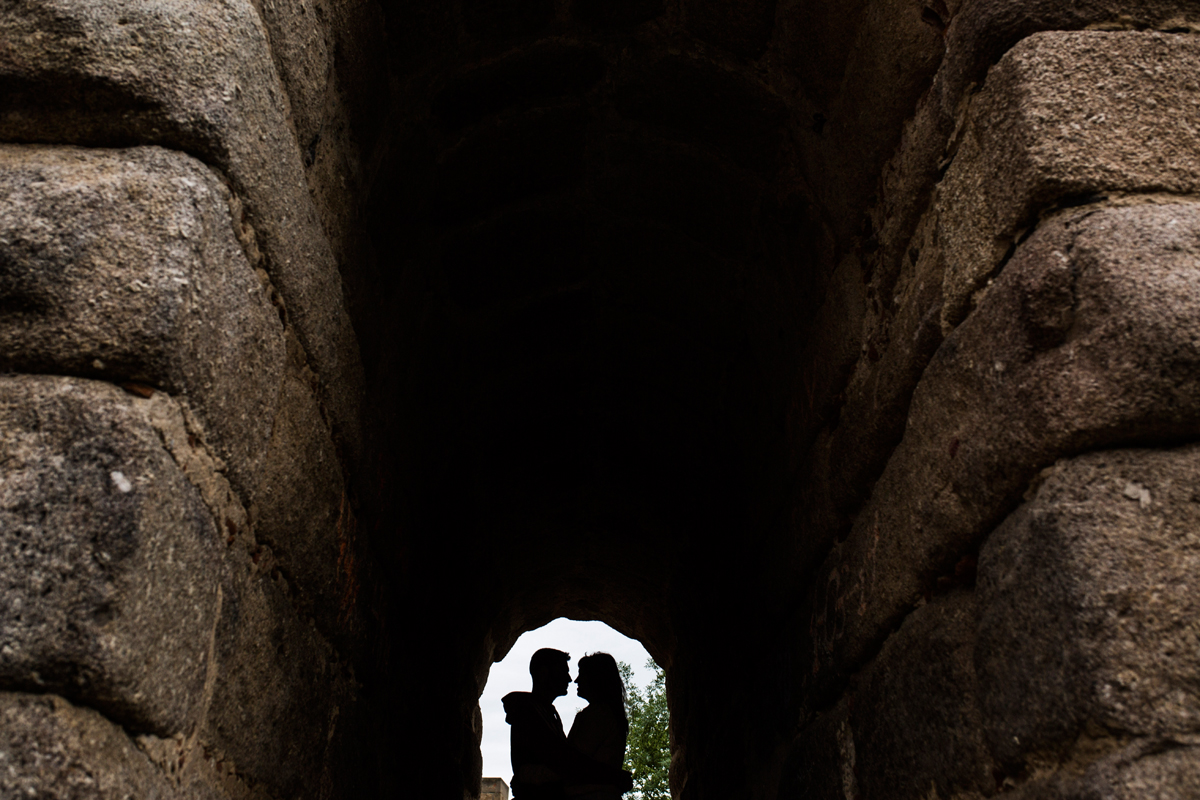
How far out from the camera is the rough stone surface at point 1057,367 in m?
1.26

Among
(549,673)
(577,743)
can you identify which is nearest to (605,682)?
(577,743)

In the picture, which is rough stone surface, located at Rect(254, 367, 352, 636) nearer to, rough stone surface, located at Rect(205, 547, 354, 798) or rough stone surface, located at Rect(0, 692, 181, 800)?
rough stone surface, located at Rect(205, 547, 354, 798)

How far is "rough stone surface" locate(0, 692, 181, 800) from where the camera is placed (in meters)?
1.03

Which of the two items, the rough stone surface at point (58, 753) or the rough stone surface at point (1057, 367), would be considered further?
the rough stone surface at point (1057, 367)

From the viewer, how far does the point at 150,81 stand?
55.4 inches

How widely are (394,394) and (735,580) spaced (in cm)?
187

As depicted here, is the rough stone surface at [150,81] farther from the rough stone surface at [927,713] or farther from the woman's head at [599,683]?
the woman's head at [599,683]

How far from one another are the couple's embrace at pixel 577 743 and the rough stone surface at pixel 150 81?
376 cm

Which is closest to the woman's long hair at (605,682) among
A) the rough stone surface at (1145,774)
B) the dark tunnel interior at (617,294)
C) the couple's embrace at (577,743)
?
the couple's embrace at (577,743)

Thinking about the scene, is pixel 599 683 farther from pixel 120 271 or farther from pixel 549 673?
pixel 120 271

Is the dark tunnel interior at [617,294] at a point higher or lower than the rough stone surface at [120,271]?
higher

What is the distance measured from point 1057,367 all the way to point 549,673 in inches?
176

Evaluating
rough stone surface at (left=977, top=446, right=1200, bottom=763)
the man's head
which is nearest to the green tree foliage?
the man's head

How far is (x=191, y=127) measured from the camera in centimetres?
143
